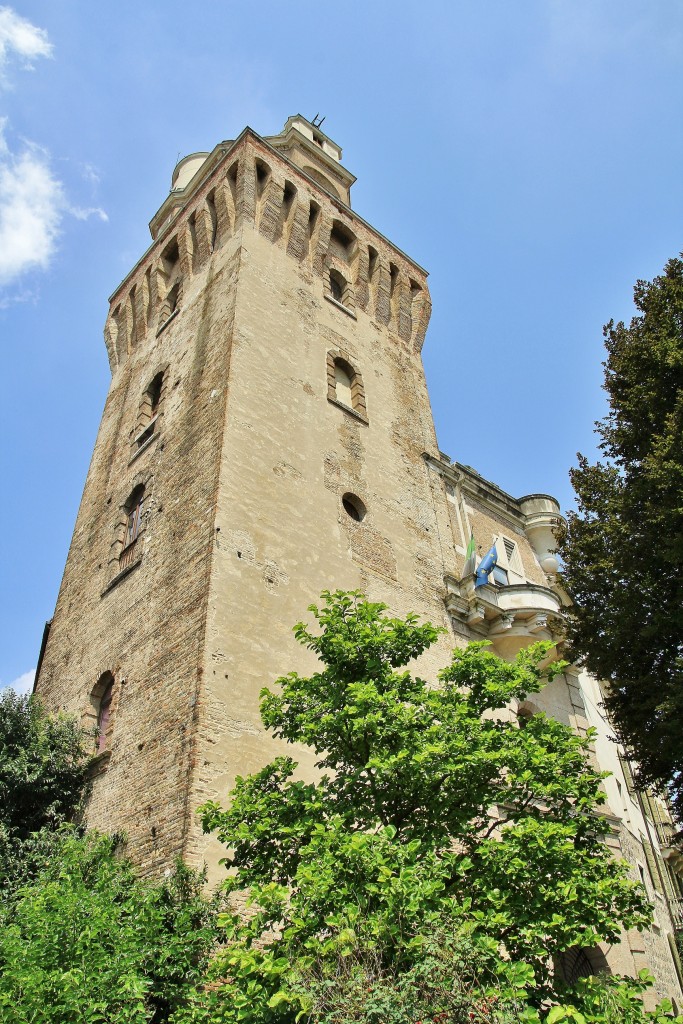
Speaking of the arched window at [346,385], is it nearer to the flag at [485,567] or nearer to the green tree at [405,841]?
the flag at [485,567]

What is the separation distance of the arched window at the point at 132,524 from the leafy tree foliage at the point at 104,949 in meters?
6.81

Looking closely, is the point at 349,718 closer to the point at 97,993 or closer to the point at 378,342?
the point at 97,993

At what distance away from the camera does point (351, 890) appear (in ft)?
23.9

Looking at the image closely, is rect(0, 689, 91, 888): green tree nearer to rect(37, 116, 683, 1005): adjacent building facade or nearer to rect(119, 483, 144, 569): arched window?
rect(37, 116, 683, 1005): adjacent building facade

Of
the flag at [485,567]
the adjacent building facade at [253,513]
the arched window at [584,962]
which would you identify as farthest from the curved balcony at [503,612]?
the arched window at [584,962]

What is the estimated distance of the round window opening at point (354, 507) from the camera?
643 inches

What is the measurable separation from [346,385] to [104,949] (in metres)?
12.7

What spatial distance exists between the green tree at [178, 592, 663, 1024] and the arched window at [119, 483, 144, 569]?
7.29 metres

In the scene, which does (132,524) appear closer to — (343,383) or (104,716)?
(104,716)

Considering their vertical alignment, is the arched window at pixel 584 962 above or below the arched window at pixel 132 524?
below

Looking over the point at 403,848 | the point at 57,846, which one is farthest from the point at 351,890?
the point at 57,846

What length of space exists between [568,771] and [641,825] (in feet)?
42.9

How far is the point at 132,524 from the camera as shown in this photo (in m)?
17.0

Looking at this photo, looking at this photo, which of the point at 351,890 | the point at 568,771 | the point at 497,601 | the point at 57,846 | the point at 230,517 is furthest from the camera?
the point at 497,601
